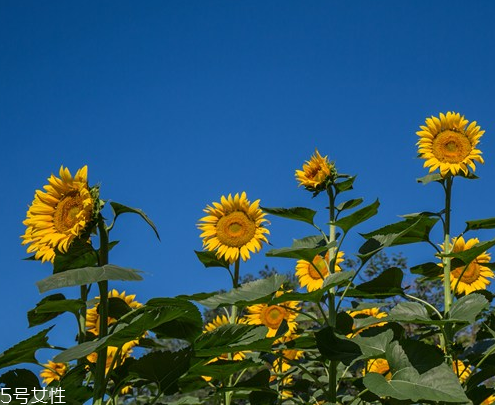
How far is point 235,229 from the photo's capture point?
4.98 m

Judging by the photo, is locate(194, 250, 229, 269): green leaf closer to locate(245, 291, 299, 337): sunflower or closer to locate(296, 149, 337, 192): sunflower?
locate(296, 149, 337, 192): sunflower

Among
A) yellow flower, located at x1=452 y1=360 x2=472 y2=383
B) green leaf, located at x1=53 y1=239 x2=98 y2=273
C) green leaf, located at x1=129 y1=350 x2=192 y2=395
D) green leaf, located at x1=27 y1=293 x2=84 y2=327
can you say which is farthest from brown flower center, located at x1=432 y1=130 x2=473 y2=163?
green leaf, located at x1=27 y1=293 x2=84 y2=327

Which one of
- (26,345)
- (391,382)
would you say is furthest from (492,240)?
(26,345)

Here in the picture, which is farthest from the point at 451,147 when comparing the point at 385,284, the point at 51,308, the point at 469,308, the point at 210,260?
the point at 51,308

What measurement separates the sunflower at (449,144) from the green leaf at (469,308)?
3.13 feet

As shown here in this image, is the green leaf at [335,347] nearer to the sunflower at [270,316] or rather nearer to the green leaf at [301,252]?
the green leaf at [301,252]

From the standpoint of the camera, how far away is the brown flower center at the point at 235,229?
490 centimetres

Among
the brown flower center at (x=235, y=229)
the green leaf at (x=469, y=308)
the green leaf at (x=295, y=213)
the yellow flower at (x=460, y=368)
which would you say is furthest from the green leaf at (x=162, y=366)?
the brown flower center at (x=235, y=229)

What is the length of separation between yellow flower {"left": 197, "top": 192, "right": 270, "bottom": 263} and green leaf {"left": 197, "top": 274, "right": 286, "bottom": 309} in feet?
3.88

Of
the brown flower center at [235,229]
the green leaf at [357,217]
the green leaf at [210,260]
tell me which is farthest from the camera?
the brown flower center at [235,229]

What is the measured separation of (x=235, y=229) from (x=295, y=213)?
1.13 m

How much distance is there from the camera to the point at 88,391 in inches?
129

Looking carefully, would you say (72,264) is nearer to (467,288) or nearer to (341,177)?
(341,177)

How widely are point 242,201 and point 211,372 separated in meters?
1.67
